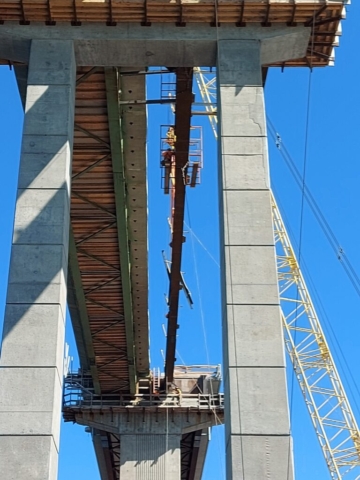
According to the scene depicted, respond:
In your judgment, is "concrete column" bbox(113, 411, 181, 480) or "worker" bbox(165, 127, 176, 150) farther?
"concrete column" bbox(113, 411, 181, 480)

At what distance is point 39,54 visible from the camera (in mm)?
20484

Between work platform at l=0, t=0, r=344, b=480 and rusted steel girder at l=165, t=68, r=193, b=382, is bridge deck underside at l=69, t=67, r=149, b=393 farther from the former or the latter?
rusted steel girder at l=165, t=68, r=193, b=382

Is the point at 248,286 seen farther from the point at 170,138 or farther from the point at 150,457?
the point at 150,457

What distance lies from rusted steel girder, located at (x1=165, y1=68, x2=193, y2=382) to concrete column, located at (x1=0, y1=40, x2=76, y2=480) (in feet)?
17.5

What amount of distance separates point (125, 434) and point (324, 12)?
36828mm

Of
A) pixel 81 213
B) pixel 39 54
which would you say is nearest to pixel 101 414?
pixel 81 213

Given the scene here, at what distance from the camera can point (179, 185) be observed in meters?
32.0

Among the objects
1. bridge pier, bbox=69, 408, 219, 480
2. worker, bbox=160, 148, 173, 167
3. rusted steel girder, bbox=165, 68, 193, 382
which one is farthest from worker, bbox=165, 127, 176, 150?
bridge pier, bbox=69, 408, 219, 480

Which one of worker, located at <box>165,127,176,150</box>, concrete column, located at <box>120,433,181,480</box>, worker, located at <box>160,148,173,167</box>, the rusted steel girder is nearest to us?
the rusted steel girder

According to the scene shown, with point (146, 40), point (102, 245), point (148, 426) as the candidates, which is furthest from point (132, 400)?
point (146, 40)

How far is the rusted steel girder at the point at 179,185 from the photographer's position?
25297 millimetres

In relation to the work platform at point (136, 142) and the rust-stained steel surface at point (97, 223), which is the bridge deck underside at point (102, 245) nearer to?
the rust-stained steel surface at point (97, 223)

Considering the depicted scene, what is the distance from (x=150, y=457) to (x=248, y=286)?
35.3m

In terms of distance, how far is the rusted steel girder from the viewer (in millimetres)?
25297
